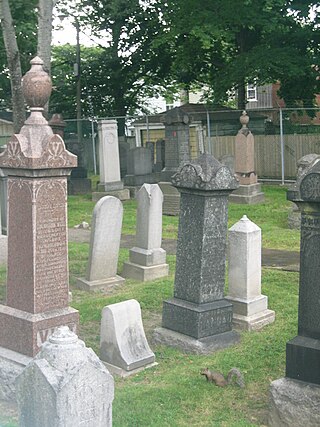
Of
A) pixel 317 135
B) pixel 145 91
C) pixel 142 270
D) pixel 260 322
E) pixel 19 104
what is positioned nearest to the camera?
pixel 260 322

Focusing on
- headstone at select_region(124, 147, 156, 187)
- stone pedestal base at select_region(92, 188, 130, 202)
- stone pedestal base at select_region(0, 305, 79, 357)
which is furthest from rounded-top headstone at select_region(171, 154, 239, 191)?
headstone at select_region(124, 147, 156, 187)

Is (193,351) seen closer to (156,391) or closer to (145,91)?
(156,391)

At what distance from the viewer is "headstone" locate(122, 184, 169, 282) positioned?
408 inches

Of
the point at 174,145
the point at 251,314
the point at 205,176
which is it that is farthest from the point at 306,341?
the point at 174,145

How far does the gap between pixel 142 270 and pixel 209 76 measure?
78.4 ft

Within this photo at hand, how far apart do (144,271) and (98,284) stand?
85cm

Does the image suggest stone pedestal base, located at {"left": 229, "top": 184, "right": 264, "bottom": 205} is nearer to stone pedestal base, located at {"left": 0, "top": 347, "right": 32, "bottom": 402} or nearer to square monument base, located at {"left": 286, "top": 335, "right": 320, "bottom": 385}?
stone pedestal base, located at {"left": 0, "top": 347, "right": 32, "bottom": 402}

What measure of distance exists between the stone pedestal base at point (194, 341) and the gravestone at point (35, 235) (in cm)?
122

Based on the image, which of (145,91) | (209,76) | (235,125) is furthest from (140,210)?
(145,91)

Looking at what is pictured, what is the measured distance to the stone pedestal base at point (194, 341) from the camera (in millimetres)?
7273

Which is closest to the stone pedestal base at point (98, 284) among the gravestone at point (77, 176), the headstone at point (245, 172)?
the headstone at point (245, 172)

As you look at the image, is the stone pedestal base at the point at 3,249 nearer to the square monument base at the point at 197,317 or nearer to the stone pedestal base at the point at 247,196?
the square monument base at the point at 197,317

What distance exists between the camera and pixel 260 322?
808cm

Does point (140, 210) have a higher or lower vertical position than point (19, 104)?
lower
